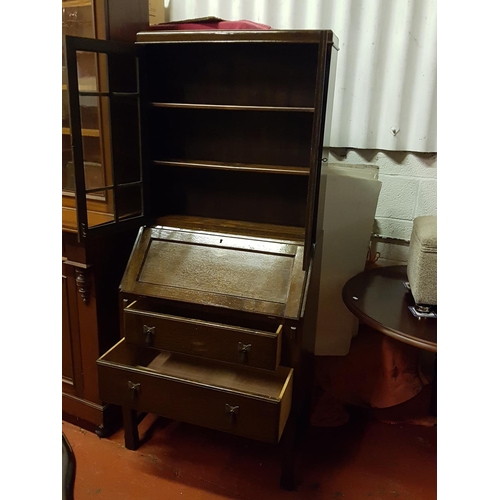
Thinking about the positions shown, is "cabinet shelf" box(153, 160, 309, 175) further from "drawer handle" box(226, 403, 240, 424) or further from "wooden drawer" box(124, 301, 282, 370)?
"drawer handle" box(226, 403, 240, 424)

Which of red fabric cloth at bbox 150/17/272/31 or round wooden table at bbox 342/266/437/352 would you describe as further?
red fabric cloth at bbox 150/17/272/31

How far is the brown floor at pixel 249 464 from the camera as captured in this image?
1.67 meters

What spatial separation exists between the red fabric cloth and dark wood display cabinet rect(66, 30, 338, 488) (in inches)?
2.5

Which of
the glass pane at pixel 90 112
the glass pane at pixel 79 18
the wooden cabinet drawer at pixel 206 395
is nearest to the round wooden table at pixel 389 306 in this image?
the wooden cabinet drawer at pixel 206 395

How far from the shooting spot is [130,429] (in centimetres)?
182

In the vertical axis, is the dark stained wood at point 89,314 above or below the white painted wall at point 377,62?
below

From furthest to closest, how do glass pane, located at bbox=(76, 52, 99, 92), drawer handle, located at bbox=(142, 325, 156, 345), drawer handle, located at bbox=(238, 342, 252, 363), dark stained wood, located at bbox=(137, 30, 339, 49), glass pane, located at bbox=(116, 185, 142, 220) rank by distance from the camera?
glass pane, located at bbox=(116, 185, 142, 220), glass pane, located at bbox=(76, 52, 99, 92), drawer handle, located at bbox=(142, 325, 156, 345), drawer handle, located at bbox=(238, 342, 252, 363), dark stained wood, located at bbox=(137, 30, 339, 49)

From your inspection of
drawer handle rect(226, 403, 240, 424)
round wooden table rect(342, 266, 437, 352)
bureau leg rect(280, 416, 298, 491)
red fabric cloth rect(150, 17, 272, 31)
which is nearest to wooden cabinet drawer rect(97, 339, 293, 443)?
drawer handle rect(226, 403, 240, 424)

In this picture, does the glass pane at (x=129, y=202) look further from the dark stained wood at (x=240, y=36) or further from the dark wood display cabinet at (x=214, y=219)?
the dark stained wood at (x=240, y=36)

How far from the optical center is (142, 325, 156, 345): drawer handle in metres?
1.60

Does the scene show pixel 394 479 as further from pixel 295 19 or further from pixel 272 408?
pixel 295 19

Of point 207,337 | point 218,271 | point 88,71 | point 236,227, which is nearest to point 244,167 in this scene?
point 236,227

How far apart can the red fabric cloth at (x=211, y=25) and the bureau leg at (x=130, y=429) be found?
1435 millimetres

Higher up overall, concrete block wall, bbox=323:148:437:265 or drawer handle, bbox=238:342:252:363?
concrete block wall, bbox=323:148:437:265
